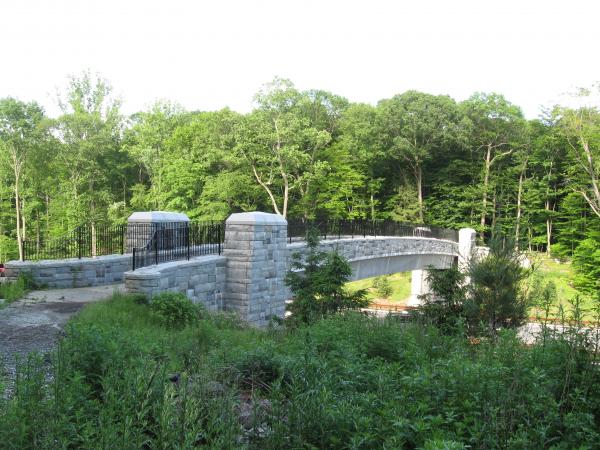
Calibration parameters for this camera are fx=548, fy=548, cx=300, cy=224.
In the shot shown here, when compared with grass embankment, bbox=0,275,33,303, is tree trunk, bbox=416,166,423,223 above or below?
above

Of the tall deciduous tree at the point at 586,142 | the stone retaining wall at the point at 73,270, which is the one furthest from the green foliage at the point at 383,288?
the stone retaining wall at the point at 73,270

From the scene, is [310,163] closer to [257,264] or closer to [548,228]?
[548,228]

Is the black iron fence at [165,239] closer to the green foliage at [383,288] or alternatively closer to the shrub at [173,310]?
the shrub at [173,310]

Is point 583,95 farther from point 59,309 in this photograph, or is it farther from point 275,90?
point 59,309

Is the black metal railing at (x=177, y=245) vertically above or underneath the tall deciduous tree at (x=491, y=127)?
underneath

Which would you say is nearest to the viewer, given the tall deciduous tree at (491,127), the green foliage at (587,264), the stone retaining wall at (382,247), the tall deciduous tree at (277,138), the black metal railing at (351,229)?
the black metal railing at (351,229)

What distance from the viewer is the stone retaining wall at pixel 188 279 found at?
1102 cm

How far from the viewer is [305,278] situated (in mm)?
12938

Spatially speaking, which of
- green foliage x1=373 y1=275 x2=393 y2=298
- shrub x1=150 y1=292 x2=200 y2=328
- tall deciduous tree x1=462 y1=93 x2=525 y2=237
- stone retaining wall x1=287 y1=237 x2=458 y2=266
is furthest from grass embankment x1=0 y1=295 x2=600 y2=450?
tall deciduous tree x1=462 y1=93 x2=525 y2=237

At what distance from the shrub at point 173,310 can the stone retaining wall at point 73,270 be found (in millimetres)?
4005

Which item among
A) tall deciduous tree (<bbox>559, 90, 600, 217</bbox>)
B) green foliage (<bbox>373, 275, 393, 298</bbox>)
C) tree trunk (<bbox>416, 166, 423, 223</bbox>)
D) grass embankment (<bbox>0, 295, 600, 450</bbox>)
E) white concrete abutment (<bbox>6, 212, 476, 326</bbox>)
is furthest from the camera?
tree trunk (<bbox>416, 166, 423, 223</bbox>)

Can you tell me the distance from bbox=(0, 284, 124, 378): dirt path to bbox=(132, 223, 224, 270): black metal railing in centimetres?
119

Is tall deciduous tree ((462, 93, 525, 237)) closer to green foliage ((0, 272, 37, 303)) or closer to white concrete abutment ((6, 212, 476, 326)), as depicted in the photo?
white concrete abutment ((6, 212, 476, 326))

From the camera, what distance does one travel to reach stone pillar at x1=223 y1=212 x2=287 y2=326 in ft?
46.3
